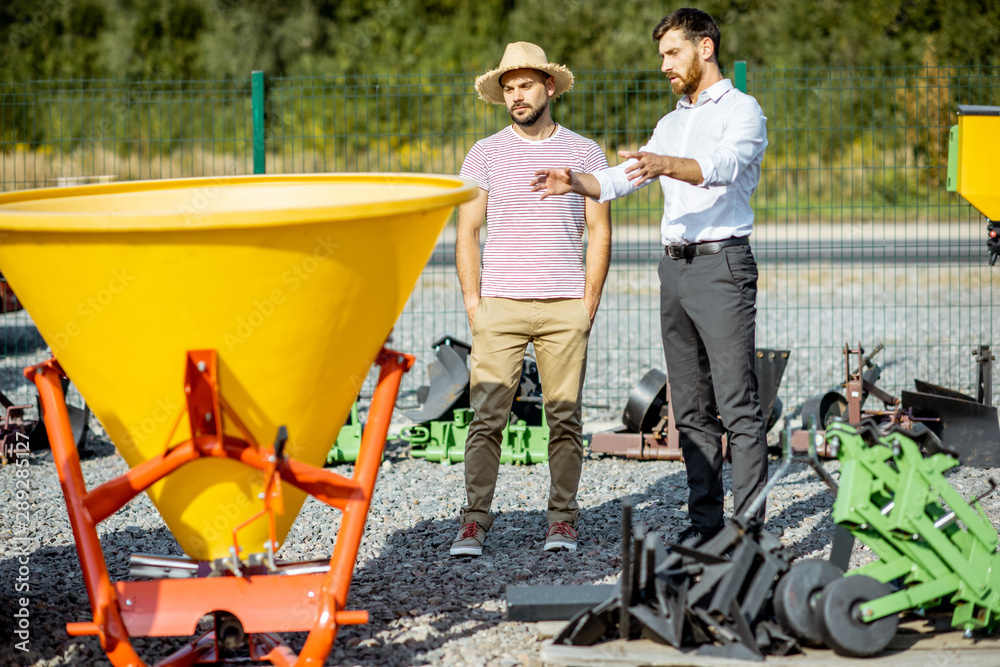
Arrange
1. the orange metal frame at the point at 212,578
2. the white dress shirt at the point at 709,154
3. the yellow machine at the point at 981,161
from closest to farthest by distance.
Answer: the orange metal frame at the point at 212,578 → the white dress shirt at the point at 709,154 → the yellow machine at the point at 981,161

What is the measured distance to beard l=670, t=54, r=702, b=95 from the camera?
3916 millimetres

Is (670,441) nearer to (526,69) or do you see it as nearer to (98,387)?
(526,69)

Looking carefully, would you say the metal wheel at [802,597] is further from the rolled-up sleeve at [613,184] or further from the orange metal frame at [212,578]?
the rolled-up sleeve at [613,184]

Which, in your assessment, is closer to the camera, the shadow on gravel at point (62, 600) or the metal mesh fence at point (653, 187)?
the shadow on gravel at point (62, 600)

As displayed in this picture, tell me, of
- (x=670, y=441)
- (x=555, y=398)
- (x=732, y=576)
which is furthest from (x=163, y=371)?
(x=670, y=441)

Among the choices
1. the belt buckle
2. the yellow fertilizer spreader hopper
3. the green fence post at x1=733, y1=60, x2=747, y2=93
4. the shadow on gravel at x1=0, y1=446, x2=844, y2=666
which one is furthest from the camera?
the green fence post at x1=733, y1=60, x2=747, y2=93

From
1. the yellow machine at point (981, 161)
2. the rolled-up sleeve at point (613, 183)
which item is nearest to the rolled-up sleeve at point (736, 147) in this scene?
the rolled-up sleeve at point (613, 183)

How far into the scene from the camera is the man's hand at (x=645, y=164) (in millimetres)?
3336

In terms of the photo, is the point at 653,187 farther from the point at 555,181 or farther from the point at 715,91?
the point at 555,181

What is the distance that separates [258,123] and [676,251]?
4.13 meters

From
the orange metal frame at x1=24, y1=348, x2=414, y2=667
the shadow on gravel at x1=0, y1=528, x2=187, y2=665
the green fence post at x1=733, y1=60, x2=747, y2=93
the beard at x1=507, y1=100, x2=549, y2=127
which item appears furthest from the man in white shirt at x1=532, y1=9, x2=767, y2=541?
the green fence post at x1=733, y1=60, x2=747, y2=93

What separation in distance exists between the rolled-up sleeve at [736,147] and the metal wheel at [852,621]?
149cm

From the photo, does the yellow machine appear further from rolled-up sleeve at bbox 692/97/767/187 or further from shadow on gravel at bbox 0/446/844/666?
rolled-up sleeve at bbox 692/97/767/187

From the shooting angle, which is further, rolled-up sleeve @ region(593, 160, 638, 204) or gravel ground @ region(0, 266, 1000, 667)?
rolled-up sleeve @ region(593, 160, 638, 204)
